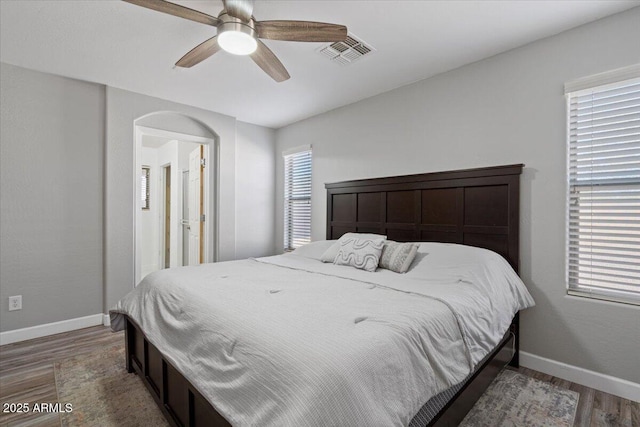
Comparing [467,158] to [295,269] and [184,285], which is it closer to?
[295,269]

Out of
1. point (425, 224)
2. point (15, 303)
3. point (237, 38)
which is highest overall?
point (237, 38)

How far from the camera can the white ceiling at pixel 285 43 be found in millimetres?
1984

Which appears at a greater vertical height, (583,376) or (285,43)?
(285,43)

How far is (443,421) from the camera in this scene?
138cm

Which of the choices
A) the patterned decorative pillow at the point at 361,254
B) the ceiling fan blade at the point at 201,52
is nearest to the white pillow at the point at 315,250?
the patterned decorative pillow at the point at 361,254

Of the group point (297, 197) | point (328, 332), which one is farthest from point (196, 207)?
point (328, 332)

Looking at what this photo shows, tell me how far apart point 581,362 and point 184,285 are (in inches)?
110

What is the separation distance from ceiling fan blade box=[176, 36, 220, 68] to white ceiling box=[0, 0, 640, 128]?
0.24 m

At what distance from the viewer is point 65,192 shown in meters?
3.08

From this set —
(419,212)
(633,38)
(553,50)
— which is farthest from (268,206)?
(633,38)

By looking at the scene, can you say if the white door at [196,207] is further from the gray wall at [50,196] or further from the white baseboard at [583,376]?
the white baseboard at [583,376]

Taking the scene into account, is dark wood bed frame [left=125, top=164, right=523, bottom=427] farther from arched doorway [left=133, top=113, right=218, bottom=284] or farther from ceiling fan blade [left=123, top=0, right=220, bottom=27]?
ceiling fan blade [left=123, top=0, right=220, bottom=27]

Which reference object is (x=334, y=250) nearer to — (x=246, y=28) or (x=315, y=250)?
(x=315, y=250)

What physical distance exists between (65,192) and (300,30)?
9.65 feet
